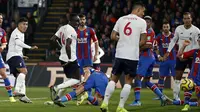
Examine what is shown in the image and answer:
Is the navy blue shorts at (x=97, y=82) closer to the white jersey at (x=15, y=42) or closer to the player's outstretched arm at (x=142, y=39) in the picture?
the player's outstretched arm at (x=142, y=39)

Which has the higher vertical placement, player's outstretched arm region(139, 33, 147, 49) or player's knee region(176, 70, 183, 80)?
player's outstretched arm region(139, 33, 147, 49)

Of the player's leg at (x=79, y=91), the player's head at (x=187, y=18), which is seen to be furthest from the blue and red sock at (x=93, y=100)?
the player's head at (x=187, y=18)

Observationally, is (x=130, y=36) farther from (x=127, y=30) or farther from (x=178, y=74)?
(x=178, y=74)

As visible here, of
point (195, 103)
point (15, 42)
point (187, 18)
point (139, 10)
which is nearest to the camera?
point (139, 10)

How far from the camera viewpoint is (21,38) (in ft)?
54.0

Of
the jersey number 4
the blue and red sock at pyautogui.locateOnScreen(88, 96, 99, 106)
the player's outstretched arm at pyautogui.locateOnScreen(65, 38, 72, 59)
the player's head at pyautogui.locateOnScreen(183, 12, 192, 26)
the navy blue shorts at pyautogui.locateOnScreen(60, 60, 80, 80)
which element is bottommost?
the blue and red sock at pyautogui.locateOnScreen(88, 96, 99, 106)

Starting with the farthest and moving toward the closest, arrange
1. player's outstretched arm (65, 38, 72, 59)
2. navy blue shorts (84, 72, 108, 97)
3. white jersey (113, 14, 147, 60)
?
player's outstretched arm (65, 38, 72, 59) < navy blue shorts (84, 72, 108, 97) < white jersey (113, 14, 147, 60)

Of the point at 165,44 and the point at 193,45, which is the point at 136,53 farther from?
the point at 165,44

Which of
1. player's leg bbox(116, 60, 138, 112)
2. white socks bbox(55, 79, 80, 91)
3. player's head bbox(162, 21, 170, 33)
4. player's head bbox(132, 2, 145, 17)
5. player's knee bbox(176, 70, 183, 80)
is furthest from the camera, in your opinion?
player's head bbox(162, 21, 170, 33)

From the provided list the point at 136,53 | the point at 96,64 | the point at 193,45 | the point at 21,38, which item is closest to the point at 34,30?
the point at 96,64

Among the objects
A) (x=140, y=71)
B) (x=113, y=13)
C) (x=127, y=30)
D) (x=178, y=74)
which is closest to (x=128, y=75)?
(x=127, y=30)

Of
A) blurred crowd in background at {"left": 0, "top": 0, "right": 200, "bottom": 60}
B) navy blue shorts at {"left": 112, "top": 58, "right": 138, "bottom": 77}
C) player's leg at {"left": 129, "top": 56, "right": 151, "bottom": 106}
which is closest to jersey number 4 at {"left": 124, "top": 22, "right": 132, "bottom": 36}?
navy blue shorts at {"left": 112, "top": 58, "right": 138, "bottom": 77}

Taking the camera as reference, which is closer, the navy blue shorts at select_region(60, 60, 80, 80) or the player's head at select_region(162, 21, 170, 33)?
the navy blue shorts at select_region(60, 60, 80, 80)

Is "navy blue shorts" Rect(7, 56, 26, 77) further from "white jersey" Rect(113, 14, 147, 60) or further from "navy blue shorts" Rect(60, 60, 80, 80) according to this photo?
"white jersey" Rect(113, 14, 147, 60)
